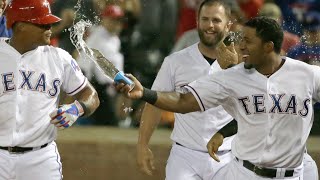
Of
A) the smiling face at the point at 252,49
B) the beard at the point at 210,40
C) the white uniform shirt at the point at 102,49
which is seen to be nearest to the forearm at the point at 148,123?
the beard at the point at 210,40

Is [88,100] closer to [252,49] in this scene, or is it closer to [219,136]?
[219,136]

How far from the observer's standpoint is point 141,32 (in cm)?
965

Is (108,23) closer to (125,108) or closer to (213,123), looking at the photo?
(125,108)

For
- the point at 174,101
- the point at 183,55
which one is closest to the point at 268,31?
the point at 174,101

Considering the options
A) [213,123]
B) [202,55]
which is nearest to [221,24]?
[202,55]

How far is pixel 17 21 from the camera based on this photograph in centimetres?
651

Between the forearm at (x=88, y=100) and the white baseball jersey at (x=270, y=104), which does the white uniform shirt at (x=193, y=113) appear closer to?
the forearm at (x=88, y=100)

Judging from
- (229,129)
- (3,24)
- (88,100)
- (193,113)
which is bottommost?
(193,113)

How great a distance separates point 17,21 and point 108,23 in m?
3.01

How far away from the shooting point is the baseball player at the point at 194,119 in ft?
23.1

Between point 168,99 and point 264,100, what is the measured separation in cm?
60

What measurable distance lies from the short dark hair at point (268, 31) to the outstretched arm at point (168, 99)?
23.0 inches

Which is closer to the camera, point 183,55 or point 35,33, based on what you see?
point 35,33

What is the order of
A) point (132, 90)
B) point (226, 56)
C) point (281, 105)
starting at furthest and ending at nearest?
point (226, 56)
point (281, 105)
point (132, 90)
